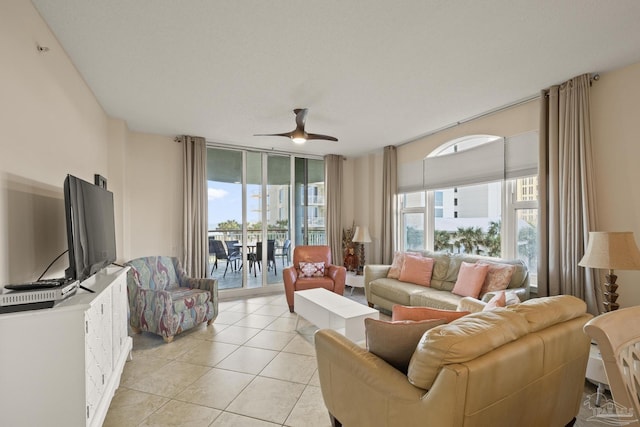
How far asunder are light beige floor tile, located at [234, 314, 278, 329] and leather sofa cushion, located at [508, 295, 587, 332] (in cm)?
291

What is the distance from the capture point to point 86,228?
193 centimetres

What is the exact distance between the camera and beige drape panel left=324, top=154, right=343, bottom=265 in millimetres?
5863

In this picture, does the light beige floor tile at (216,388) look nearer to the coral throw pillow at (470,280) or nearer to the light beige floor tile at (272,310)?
the light beige floor tile at (272,310)

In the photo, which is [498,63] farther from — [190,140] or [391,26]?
[190,140]

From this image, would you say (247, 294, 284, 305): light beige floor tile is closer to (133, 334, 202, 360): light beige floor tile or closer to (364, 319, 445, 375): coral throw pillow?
(133, 334, 202, 360): light beige floor tile

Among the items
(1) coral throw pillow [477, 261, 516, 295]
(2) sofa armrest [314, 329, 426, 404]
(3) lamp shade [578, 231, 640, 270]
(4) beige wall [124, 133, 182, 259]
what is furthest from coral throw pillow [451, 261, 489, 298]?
(4) beige wall [124, 133, 182, 259]

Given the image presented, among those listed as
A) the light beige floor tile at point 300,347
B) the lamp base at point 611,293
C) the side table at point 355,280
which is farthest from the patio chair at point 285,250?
the lamp base at point 611,293

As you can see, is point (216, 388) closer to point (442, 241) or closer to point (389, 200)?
point (442, 241)

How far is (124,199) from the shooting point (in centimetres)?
405

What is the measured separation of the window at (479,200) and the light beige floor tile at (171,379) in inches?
141

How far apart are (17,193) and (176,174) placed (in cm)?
311

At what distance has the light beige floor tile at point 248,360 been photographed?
104 inches

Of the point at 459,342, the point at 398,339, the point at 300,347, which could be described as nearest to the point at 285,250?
the point at 300,347

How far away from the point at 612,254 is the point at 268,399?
2.75m
